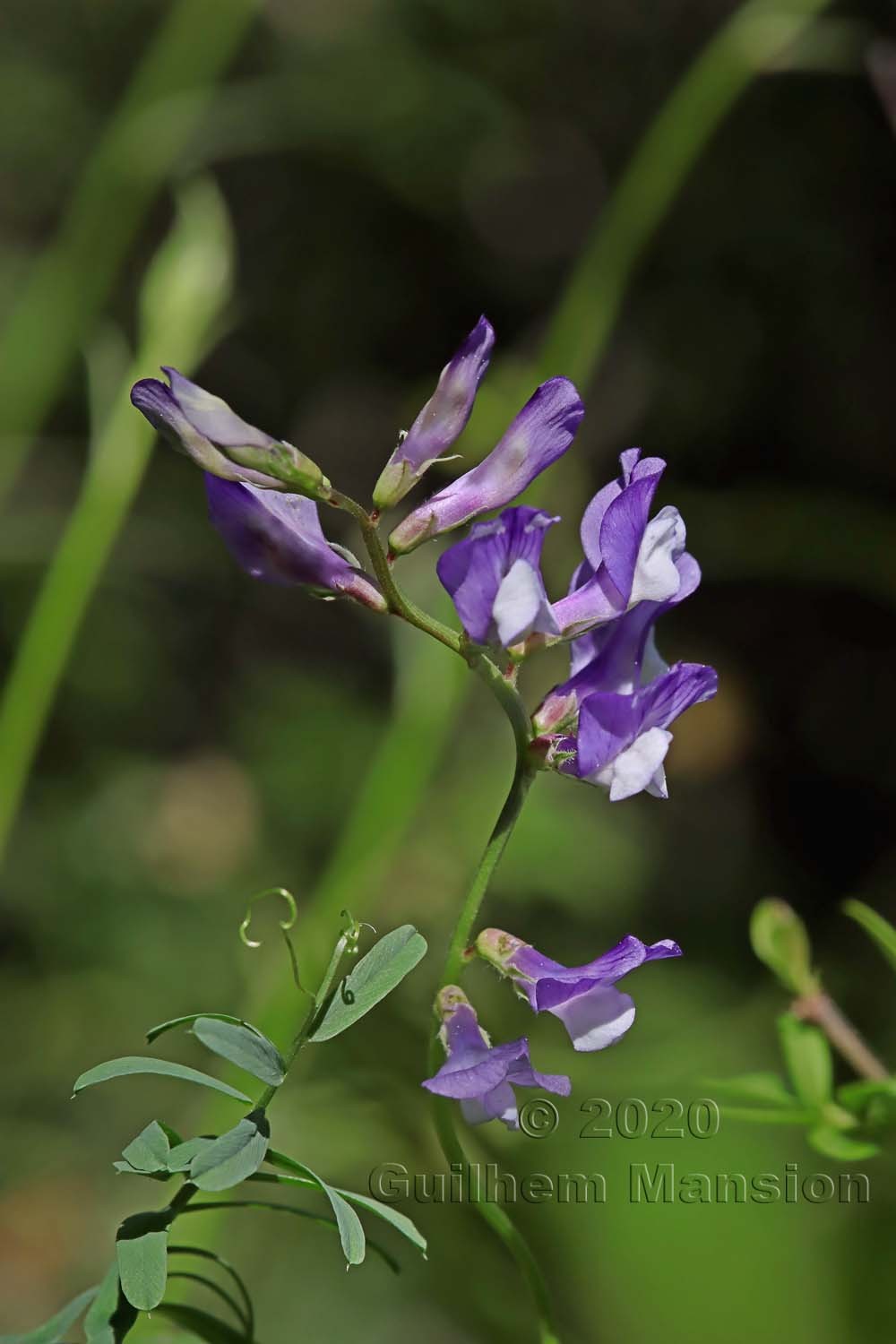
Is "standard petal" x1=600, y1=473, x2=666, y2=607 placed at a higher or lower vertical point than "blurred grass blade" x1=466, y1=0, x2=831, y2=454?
lower

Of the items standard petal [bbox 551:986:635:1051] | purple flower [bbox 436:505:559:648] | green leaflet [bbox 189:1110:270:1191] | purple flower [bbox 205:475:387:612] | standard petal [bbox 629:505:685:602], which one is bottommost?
green leaflet [bbox 189:1110:270:1191]

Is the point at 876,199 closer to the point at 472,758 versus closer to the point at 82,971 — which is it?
the point at 472,758

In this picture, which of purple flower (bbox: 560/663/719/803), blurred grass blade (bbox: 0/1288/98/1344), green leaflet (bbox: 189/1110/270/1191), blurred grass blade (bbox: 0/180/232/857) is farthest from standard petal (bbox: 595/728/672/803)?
blurred grass blade (bbox: 0/180/232/857)

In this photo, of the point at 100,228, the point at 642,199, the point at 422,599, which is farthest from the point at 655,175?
the point at 100,228

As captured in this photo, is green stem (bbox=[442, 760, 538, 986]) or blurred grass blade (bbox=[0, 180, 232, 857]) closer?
green stem (bbox=[442, 760, 538, 986])

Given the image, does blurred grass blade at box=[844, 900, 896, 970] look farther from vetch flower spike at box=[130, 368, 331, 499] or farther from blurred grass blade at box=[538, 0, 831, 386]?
blurred grass blade at box=[538, 0, 831, 386]

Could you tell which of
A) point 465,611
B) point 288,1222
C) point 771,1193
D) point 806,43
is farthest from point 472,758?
point 465,611

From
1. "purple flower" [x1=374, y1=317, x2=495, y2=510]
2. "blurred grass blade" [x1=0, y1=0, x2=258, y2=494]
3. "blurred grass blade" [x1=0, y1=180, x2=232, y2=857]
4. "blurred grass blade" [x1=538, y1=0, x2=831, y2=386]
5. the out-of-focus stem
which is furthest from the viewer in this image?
Answer: "blurred grass blade" [x1=0, y1=0, x2=258, y2=494]

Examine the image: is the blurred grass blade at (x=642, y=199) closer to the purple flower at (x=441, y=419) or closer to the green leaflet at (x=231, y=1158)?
the purple flower at (x=441, y=419)
